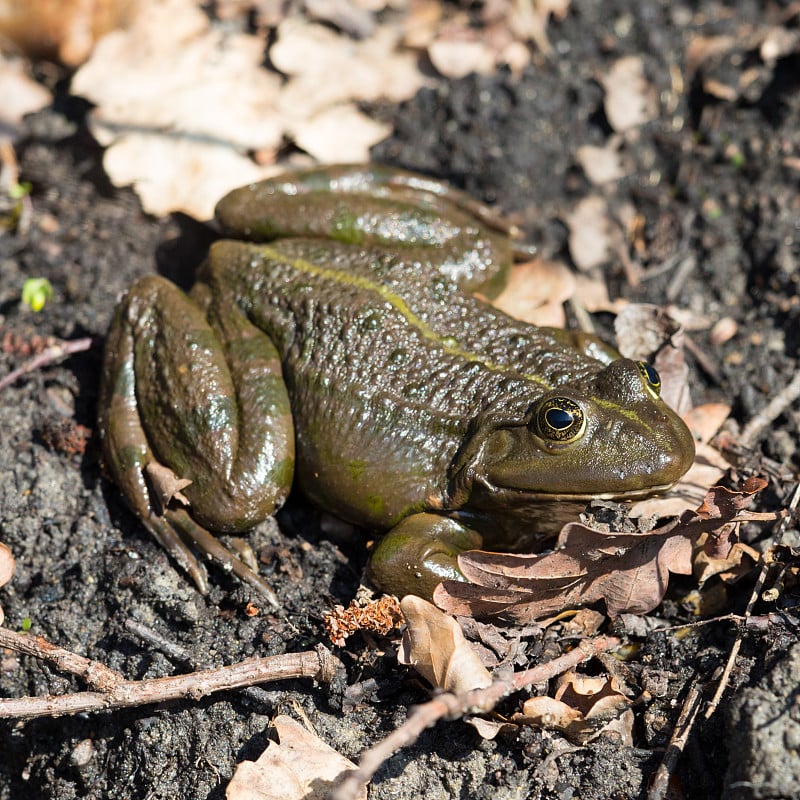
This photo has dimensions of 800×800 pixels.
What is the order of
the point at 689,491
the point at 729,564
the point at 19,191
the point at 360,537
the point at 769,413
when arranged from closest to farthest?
1. the point at 729,564
2. the point at 689,491
3. the point at 360,537
4. the point at 769,413
5. the point at 19,191

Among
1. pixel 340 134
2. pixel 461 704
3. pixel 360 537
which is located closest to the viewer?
pixel 461 704

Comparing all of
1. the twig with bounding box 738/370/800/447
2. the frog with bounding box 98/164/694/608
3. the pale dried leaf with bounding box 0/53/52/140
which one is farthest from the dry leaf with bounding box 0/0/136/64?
the twig with bounding box 738/370/800/447

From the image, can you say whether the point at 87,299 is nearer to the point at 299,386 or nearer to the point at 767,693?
the point at 299,386

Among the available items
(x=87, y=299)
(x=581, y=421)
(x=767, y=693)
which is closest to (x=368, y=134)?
(x=87, y=299)

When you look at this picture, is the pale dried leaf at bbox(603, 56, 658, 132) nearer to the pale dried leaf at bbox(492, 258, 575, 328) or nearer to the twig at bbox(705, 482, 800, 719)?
the pale dried leaf at bbox(492, 258, 575, 328)

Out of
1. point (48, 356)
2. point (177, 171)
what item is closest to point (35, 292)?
point (48, 356)

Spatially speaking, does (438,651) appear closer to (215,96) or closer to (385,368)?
(385,368)
